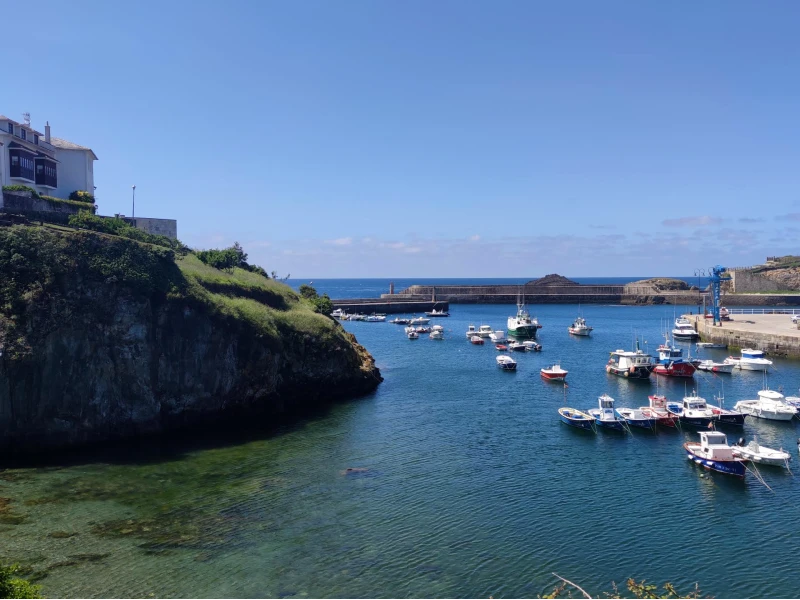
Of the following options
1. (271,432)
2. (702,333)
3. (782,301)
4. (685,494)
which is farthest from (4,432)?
(782,301)

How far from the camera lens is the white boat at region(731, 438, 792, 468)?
1446 inches

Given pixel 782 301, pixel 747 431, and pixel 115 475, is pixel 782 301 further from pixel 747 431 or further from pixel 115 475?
pixel 115 475

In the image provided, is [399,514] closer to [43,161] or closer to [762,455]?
[762,455]

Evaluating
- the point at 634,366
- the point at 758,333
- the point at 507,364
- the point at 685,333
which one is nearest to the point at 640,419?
the point at 634,366

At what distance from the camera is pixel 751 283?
537 feet

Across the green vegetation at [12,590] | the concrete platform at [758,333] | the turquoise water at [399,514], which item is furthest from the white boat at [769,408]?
the green vegetation at [12,590]

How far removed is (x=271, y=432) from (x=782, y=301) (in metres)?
144

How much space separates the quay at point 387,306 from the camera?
15950 cm

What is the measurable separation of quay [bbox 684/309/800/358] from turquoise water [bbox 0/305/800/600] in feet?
125

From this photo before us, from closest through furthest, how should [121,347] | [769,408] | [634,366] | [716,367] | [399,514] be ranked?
[399,514]
[121,347]
[769,408]
[634,366]
[716,367]

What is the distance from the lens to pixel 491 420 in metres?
49.3

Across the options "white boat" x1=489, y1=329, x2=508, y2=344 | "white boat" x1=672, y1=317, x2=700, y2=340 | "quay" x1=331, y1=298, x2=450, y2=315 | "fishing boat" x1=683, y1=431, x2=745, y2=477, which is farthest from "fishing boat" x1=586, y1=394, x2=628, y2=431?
"quay" x1=331, y1=298, x2=450, y2=315

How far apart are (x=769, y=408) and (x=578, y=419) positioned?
14.9 meters

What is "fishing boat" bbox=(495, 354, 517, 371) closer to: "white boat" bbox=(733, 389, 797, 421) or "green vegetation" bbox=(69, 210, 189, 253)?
"white boat" bbox=(733, 389, 797, 421)
